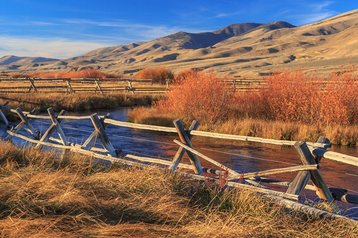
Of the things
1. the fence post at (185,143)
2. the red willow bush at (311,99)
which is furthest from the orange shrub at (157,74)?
the fence post at (185,143)

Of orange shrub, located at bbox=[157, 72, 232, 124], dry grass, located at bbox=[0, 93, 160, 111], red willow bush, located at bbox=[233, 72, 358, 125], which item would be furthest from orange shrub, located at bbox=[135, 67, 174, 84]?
red willow bush, located at bbox=[233, 72, 358, 125]

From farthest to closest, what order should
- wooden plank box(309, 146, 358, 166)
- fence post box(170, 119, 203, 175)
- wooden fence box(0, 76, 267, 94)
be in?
wooden fence box(0, 76, 267, 94) → fence post box(170, 119, 203, 175) → wooden plank box(309, 146, 358, 166)

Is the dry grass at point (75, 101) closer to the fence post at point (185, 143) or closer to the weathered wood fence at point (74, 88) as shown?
the weathered wood fence at point (74, 88)

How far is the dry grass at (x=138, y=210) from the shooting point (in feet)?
14.2

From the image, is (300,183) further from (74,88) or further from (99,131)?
(74,88)

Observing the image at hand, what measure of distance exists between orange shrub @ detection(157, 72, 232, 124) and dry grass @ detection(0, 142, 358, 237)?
12389 mm

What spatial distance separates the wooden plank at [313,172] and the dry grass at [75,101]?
59.2ft

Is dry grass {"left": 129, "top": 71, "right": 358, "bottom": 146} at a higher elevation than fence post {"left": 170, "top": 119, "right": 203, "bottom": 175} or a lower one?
lower

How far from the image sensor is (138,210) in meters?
4.91

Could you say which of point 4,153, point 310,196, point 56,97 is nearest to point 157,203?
point 4,153

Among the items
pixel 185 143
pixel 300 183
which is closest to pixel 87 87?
pixel 185 143

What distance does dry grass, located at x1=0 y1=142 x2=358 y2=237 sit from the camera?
4.32 metres

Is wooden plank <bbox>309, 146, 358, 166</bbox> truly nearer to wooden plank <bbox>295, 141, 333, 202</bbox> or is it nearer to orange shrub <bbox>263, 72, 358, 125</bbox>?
wooden plank <bbox>295, 141, 333, 202</bbox>

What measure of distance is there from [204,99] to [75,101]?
905cm
